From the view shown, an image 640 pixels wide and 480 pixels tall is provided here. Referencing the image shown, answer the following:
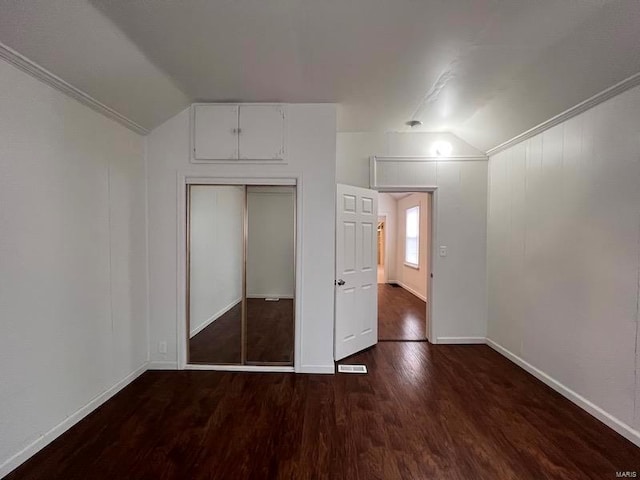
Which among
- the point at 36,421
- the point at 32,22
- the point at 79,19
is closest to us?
the point at 32,22

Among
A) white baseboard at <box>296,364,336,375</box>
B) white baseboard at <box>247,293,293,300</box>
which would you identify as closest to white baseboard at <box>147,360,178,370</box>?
white baseboard at <box>247,293,293,300</box>

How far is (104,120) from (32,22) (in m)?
0.99

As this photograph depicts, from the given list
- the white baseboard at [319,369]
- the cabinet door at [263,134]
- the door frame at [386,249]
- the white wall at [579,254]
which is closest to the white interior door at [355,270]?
the white baseboard at [319,369]

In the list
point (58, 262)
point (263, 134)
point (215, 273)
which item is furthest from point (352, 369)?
point (58, 262)

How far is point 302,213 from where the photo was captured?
3.18 metres

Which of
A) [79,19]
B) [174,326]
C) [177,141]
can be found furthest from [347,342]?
[79,19]

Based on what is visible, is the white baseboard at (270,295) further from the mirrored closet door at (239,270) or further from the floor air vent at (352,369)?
the floor air vent at (352,369)

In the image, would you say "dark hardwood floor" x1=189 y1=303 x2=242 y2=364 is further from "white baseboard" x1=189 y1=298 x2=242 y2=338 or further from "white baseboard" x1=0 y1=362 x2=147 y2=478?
"white baseboard" x1=0 y1=362 x2=147 y2=478

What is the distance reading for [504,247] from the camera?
12.2ft

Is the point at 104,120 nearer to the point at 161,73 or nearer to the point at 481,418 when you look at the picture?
the point at 161,73

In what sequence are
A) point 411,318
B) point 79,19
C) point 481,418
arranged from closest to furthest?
point 79,19 < point 481,418 < point 411,318

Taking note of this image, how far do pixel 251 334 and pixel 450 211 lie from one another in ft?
9.90

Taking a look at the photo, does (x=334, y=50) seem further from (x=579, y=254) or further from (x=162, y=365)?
(x=162, y=365)

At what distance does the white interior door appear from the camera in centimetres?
348
